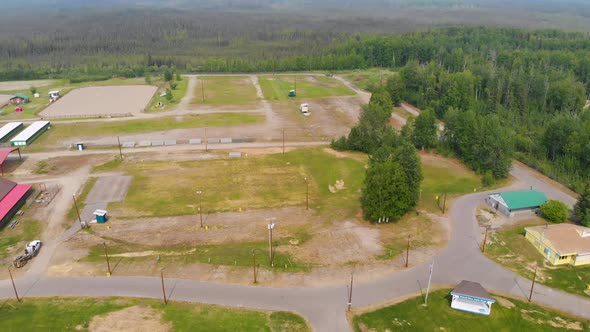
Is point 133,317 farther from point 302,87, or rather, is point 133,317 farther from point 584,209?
point 302,87

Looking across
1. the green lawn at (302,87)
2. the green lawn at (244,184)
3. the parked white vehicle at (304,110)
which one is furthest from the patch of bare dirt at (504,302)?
the green lawn at (302,87)

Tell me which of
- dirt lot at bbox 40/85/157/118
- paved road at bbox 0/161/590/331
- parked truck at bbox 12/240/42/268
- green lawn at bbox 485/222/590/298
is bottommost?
green lawn at bbox 485/222/590/298

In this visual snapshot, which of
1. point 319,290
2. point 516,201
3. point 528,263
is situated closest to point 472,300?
point 528,263

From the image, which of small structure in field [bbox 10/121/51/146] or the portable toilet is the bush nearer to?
the portable toilet

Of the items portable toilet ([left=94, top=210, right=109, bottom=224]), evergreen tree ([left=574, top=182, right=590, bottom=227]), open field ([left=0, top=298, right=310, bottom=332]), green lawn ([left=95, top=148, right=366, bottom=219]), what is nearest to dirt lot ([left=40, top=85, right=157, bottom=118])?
green lawn ([left=95, top=148, right=366, bottom=219])

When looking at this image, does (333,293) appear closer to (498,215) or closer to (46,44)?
(498,215)

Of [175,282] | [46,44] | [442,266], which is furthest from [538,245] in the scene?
[46,44]

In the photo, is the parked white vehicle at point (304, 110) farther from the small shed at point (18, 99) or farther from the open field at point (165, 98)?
the small shed at point (18, 99)
